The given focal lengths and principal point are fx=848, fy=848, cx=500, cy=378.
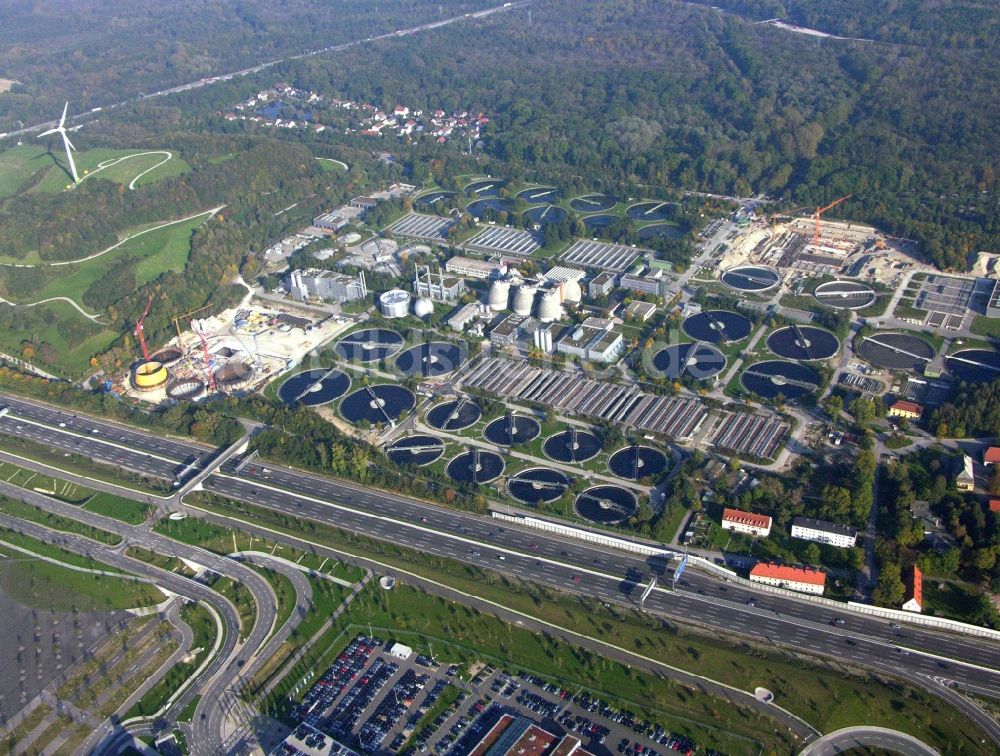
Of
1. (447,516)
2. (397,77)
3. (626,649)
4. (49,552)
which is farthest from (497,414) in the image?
(397,77)

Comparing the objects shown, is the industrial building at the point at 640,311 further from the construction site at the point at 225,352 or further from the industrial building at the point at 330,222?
the industrial building at the point at 330,222

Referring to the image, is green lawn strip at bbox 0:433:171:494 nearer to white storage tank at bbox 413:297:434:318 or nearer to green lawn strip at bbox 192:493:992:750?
green lawn strip at bbox 192:493:992:750

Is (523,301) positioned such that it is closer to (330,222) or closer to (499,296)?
(499,296)

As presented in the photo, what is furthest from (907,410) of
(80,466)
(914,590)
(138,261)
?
(138,261)

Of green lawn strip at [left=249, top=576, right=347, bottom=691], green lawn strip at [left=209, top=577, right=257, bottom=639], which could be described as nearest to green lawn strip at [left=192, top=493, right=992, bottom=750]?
green lawn strip at [left=249, top=576, right=347, bottom=691]

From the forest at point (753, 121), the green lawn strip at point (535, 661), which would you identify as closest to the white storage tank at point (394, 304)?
the green lawn strip at point (535, 661)

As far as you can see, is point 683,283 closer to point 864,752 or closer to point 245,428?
point 245,428
